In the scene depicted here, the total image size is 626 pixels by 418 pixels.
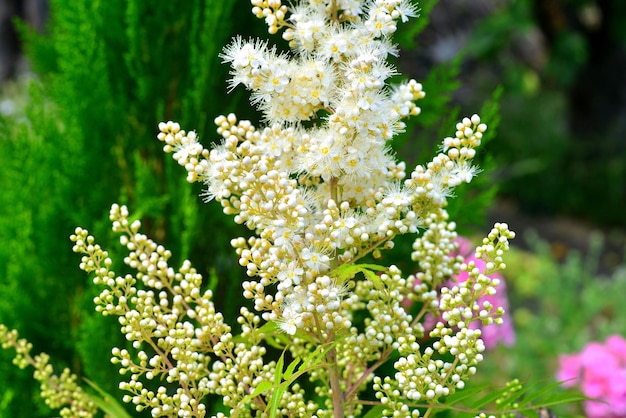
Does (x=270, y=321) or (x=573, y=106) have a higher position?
(x=573, y=106)

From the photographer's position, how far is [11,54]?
12.2m

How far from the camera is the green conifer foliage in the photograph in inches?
65.2

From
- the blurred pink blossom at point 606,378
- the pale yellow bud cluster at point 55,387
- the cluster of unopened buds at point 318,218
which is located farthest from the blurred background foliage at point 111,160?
the blurred pink blossom at point 606,378

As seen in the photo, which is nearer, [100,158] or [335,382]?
[335,382]

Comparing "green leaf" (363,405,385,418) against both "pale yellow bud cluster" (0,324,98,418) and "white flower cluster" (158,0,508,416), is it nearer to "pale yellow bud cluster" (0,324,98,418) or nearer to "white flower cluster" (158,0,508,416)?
"white flower cluster" (158,0,508,416)

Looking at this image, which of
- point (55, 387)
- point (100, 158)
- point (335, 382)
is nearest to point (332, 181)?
point (335, 382)

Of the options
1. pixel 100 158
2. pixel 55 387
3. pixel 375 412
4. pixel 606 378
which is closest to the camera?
pixel 375 412

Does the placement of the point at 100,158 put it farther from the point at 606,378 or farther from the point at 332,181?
the point at 606,378

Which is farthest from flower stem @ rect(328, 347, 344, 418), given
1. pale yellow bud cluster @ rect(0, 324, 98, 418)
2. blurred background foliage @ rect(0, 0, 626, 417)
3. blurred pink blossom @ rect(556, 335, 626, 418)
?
blurred pink blossom @ rect(556, 335, 626, 418)

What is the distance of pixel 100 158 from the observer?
1.75 m

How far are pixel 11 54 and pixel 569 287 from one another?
10.5 metres

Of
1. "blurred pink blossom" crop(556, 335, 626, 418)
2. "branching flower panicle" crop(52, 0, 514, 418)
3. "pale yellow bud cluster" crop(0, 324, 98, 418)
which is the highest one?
"blurred pink blossom" crop(556, 335, 626, 418)

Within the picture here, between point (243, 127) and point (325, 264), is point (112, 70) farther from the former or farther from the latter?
point (325, 264)

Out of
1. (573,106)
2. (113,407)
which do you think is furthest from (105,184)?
(573,106)
